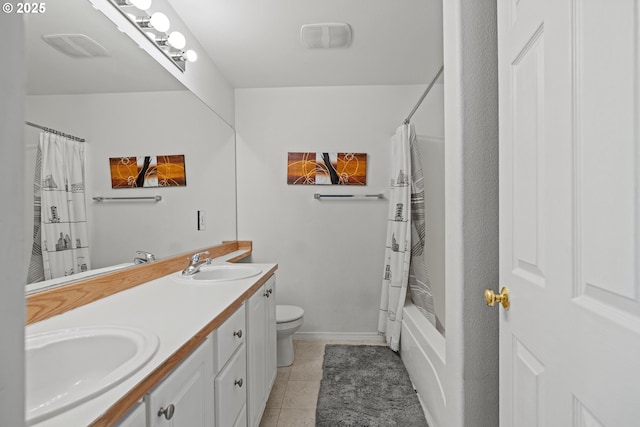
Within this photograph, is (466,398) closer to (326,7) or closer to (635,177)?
(635,177)

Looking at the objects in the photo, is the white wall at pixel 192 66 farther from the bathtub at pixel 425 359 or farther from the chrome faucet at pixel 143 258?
the bathtub at pixel 425 359

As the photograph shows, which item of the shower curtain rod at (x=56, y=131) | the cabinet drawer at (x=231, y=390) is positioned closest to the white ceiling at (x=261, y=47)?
the shower curtain rod at (x=56, y=131)

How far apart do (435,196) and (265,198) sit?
1571mm

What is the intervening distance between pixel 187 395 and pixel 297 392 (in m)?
1.41

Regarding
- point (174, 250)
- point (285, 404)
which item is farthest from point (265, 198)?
point (285, 404)

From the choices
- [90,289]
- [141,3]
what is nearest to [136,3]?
[141,3]

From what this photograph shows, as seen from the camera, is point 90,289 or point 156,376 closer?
point 156,376

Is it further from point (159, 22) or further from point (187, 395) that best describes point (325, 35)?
point (187, 395)

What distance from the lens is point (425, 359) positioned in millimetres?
1908

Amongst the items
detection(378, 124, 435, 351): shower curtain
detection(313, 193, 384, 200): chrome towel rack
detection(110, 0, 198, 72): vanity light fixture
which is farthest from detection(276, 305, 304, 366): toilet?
detection(110, 0, 198, 72): vanity light fixture

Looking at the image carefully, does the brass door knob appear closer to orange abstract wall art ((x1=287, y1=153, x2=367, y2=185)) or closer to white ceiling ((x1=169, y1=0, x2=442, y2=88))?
white ceiling ((x1=169, y1=0, x2=442, y2=88))

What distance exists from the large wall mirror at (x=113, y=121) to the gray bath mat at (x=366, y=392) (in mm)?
1324

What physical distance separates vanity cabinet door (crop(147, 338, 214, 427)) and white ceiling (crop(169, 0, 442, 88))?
189 centimetres

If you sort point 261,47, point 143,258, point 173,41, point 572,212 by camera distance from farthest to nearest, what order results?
point 261,47 < point 173,41 < point 143,258 < point 572,212
